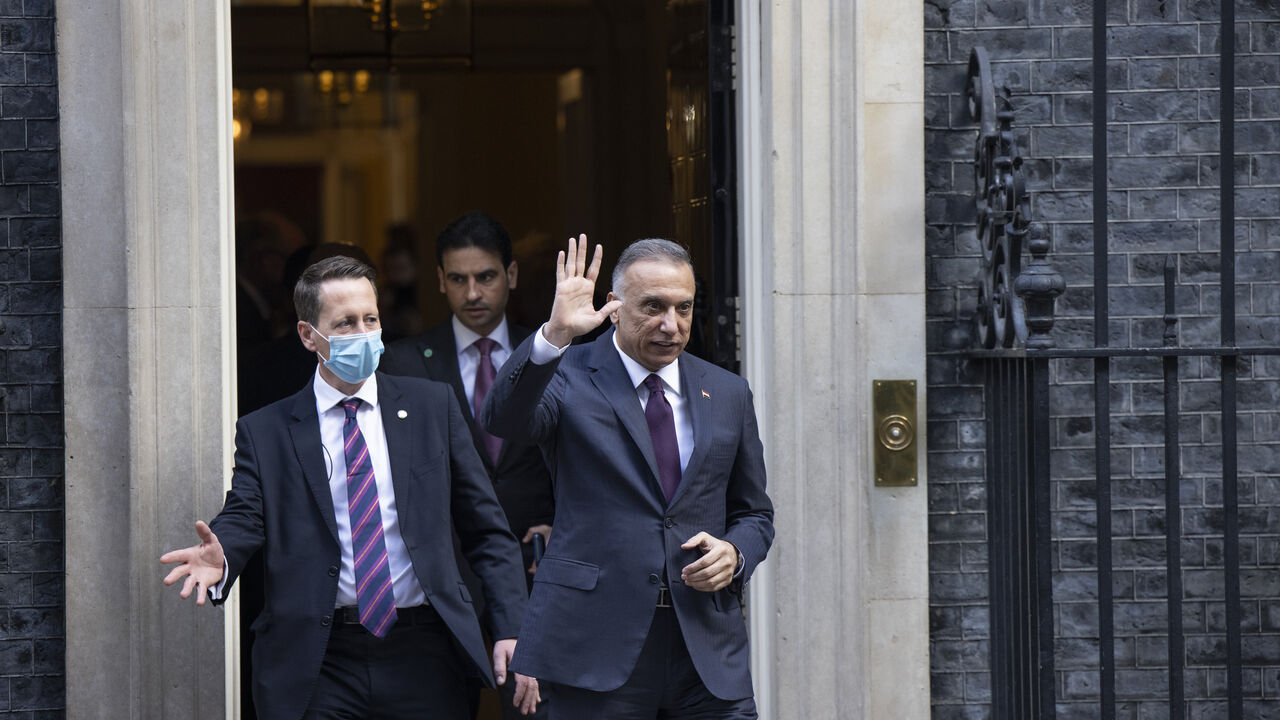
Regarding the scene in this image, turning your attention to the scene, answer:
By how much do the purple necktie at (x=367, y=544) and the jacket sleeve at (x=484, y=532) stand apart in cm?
28

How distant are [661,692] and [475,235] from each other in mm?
2278

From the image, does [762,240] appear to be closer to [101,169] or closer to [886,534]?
[886,534]

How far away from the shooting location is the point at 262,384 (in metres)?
5.95

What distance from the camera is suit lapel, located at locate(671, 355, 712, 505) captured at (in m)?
3.98

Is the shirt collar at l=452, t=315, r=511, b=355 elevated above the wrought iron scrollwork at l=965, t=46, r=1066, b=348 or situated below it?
below

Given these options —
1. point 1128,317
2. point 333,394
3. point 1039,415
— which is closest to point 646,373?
point 333,394

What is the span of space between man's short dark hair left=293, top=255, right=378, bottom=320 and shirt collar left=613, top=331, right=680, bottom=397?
2.49ft

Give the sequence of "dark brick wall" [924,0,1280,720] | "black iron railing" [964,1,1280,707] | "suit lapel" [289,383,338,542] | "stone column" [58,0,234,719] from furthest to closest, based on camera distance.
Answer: "dark brick wall" [924,0,1280,720]
"stone column" [58,0,234,719]
"black iron railing" [964,1,1280,707]
"suit lapel" [289,383,338,542]

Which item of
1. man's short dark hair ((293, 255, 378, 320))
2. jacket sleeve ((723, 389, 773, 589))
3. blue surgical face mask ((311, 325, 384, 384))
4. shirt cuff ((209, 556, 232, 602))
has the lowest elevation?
shirt cuff ((209, 556, 232, 602))

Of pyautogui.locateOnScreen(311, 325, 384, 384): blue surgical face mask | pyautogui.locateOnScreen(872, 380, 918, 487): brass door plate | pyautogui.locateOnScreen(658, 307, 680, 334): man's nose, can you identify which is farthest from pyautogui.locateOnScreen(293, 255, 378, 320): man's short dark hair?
pyautogui.locateOnScreen(872, 380, 918, 487): brass door plate

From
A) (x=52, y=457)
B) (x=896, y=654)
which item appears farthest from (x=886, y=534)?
(x=52, y=457)

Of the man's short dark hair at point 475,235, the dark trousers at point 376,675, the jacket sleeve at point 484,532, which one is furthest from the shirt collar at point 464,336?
the dark trousers at point 376,675

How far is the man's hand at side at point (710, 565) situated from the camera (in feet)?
12.4

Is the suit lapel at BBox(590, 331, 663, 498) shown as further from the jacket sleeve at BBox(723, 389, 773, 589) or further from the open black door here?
the open black door
